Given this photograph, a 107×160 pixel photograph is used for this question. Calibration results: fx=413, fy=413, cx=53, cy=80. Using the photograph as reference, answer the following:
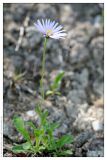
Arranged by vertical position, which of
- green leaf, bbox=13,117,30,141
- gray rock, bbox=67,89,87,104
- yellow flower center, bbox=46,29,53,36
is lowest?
green leaf, bbox=13,117,30,141

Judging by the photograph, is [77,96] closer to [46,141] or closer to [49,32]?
[46,141]

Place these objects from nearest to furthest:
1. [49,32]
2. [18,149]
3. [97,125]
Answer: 1. [49,32]
2. [18,149]
3. [97,125]

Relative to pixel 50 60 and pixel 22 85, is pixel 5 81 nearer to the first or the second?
pixel 22 85

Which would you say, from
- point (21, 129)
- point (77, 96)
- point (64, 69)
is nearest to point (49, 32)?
point (21, 129)

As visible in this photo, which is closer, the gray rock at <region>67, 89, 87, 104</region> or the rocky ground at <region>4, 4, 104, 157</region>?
the rocky ground at <region>4, 4, 104, 157</region>

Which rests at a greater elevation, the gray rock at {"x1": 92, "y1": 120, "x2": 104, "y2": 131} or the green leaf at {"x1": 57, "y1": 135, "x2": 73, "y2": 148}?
the gray rock at {"x1": 92, "y1": 120, "x2": 104, "y2": 131}

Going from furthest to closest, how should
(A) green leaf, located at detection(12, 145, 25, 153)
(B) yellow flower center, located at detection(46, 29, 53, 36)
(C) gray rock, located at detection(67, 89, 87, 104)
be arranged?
(C) gray rock, located at detection(67, 89, 87, 104) → (A) green leaf, located at detection(12, 145, 25, 153) → (B) yellow flower center, located at detection(46, 29, 53, 36)

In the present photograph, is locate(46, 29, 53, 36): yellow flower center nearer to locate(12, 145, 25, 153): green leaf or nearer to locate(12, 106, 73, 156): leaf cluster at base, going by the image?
locate(12, 106, 73, 156): leaf cluster at base

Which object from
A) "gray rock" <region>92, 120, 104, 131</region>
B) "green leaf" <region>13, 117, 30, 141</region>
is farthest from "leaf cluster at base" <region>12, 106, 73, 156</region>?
A: "gray rock" <region>92, 120, 104, 131</region>
